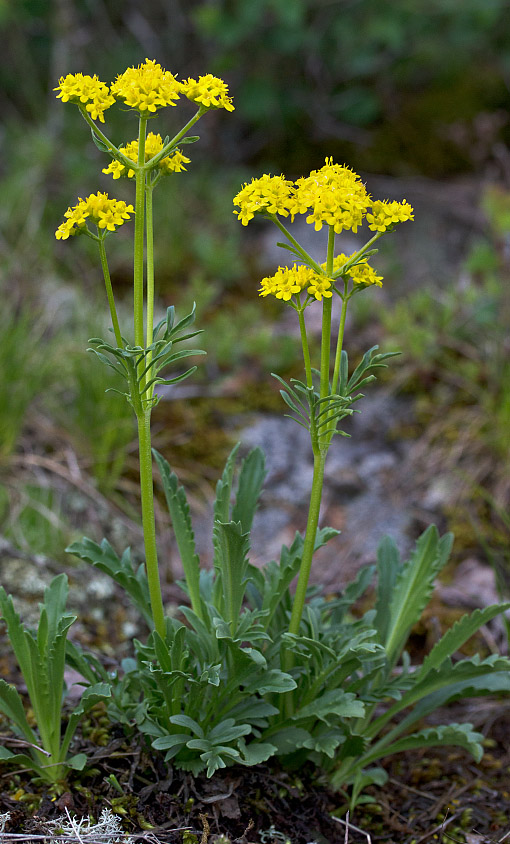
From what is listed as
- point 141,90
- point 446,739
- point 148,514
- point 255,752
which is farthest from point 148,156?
point 446,739

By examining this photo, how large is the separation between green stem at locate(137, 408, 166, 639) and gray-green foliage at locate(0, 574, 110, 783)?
20 centimetres

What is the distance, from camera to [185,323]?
5.25 ft

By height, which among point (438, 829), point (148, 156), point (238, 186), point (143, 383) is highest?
point (238, 186)

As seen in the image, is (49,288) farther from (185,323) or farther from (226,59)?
(185,323)

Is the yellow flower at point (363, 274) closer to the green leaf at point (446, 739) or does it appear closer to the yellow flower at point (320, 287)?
the yellow flower at point (320, 287)

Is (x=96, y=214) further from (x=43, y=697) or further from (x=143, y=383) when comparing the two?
(x=43, y=697)

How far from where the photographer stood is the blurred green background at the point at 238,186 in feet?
10.9

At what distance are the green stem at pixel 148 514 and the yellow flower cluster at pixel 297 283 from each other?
1.24 feet

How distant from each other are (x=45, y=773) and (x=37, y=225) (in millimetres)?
3510

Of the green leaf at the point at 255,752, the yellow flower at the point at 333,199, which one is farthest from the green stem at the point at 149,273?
the green leaf at the point at 255,752

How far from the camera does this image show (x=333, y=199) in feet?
4.84

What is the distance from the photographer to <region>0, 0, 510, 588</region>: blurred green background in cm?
332

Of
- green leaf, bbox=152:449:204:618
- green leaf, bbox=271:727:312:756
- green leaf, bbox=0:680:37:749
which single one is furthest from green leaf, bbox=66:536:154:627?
green leaf, bbox=271:727:312:756

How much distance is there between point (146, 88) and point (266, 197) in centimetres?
31
